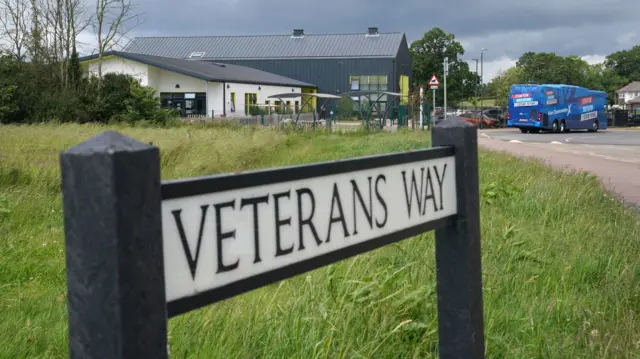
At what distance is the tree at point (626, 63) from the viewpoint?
140 meters

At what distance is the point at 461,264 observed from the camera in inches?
84.7

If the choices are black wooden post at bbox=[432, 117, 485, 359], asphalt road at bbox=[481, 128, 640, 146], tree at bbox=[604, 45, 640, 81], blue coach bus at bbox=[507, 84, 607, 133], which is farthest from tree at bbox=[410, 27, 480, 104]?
black wooden post at bbox=[432, 117, 485, 359]

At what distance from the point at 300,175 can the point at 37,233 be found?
6049mm

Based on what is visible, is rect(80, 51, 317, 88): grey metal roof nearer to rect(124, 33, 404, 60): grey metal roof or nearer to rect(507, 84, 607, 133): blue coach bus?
rect(124, 33, 404, 60): grey metal roof

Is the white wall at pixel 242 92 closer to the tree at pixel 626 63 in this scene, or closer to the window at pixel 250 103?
the window at pixel 250 103

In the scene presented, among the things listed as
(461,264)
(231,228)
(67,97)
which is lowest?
(461,264)

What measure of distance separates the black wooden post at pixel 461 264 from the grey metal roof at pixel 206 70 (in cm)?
4525

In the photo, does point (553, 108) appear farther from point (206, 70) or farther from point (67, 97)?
point (67, 97)

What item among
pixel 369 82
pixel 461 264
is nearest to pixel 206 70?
pixel 369 82

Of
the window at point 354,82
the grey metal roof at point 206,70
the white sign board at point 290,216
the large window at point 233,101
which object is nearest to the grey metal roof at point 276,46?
the window at point 354,82

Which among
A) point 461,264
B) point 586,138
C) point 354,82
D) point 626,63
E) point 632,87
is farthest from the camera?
point 626,63

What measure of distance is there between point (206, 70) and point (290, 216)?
51327mm

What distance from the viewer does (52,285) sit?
203 inches

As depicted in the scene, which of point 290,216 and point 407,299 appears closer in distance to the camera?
Answer: point 290,216
